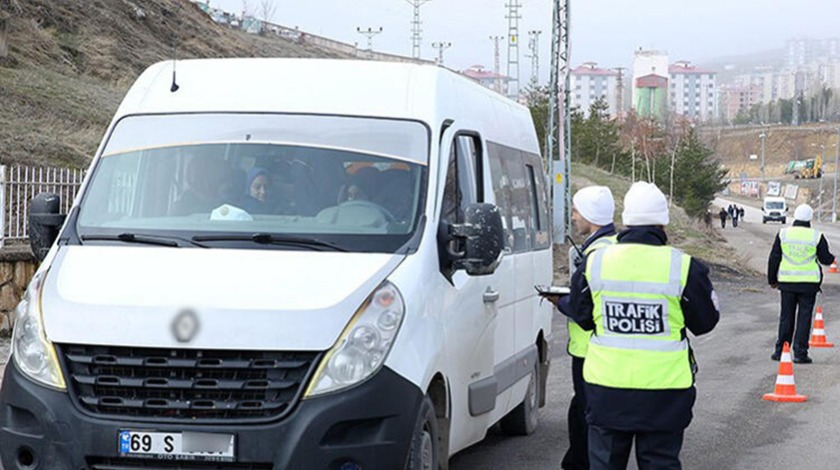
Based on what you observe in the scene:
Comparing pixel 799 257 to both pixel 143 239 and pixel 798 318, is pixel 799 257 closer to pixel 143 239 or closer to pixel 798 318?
pixel 798 318

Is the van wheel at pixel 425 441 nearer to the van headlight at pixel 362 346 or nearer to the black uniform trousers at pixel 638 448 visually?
the van headlight at pixel 362 346

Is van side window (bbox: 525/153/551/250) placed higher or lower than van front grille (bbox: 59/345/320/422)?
higher

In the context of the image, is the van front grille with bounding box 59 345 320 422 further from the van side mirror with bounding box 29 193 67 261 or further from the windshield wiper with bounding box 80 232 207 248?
the van side mirror with bounding box 29 193 67 261

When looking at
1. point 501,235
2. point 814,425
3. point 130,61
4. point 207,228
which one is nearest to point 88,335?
point 207,228

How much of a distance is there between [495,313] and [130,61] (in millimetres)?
30560

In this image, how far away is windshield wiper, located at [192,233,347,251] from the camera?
6.46 metres

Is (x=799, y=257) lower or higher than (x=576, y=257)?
lower

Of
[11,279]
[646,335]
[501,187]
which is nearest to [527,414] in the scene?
[501,187]

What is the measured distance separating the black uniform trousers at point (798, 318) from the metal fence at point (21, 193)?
325 inches

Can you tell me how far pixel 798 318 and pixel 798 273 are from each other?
57 cm

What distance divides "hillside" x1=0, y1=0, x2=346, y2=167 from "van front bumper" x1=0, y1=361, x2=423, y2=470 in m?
12.3

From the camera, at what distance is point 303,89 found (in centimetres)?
736

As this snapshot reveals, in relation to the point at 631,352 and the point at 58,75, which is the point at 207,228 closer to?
the point at 631,352

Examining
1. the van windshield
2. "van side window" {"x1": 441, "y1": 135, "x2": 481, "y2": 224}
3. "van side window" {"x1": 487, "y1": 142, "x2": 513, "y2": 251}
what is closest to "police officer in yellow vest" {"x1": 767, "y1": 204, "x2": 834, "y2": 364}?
"van side window" {"x1": 487, "y1": 142, "x2": 513, "y2": 251}
